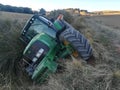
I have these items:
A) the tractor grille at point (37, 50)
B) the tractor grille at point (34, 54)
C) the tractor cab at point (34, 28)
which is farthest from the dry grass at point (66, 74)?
the tractor grille at point (37, 50)

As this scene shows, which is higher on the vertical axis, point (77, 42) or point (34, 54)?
point (77, 42)

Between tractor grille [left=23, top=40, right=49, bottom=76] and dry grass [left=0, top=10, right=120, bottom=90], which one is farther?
tractor grille [left=23, top=40, right=49, bottom=76]

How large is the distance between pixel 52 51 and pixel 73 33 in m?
0.69

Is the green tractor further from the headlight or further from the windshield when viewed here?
the windshield

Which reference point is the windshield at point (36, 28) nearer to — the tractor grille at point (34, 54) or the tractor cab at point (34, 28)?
the tractor cab at point (34, 28)

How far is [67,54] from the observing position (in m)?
7.27

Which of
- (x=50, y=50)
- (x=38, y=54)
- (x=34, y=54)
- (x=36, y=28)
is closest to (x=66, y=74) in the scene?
(x=50, y=50)

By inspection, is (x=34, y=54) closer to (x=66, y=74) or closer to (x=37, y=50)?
(x=37, y=50)

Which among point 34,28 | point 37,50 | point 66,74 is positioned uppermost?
point 34,28

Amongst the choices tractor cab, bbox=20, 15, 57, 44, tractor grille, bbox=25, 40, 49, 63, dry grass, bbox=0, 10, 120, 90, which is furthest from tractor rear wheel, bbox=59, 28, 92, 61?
tractor cab, bbox=20, 15, 57, 44

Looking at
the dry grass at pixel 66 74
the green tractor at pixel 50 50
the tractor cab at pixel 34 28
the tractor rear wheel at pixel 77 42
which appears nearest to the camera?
the dry grass at pixel 66 74

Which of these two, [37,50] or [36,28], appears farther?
[36,28]

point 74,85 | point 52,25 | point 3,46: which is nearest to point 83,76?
point 74,85

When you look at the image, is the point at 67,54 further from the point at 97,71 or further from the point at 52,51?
the point at 97,71
